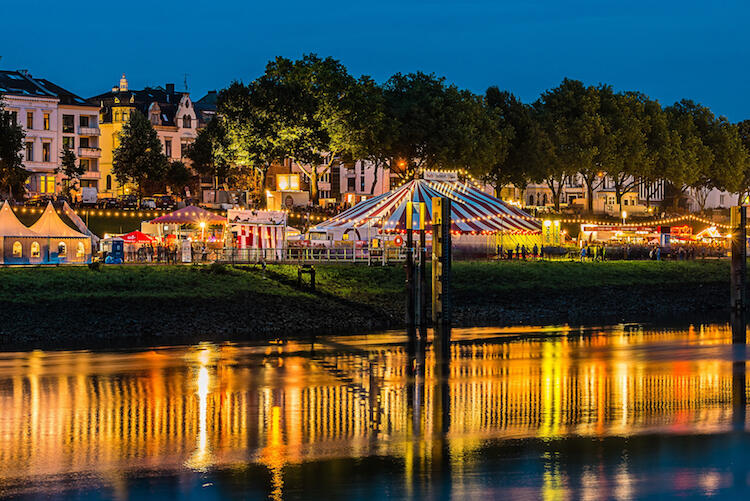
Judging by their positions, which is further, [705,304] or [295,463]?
[705,304]

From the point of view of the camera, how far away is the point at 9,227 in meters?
55.7

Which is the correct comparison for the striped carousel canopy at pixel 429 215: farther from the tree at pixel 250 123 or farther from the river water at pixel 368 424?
the river water at pixel 368 424

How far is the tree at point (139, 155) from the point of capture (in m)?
102

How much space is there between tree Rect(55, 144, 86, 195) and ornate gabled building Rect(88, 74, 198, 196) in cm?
683

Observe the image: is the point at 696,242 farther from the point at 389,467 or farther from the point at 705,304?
the point at 389,467

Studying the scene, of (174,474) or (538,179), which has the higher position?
(538,179)

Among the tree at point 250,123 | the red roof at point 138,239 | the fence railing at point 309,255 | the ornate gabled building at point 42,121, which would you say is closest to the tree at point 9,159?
the ornate gabled building at point 42,121

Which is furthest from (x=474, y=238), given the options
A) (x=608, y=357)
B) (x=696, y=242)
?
(x=608, y=357)

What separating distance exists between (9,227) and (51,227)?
1.97m

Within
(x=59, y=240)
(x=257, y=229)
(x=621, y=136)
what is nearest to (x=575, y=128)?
(x=621, y=136)

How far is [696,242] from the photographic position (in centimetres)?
8638

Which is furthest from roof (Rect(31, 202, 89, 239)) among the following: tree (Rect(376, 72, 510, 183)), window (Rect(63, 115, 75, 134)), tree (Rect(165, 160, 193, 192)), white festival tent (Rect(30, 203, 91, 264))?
window (Rect(63, 115, 75, 134))

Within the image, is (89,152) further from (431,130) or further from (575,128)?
(575,128)

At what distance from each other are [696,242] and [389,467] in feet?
228
